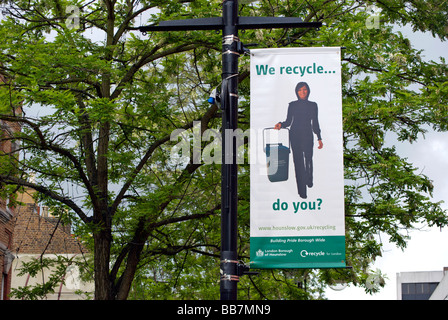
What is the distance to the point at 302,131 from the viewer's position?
8.20m

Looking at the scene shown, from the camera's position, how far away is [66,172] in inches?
665

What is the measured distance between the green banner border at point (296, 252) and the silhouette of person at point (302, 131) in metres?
0.57

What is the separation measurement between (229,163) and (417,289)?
272 feet

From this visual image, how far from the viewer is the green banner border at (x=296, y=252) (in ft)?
25.6

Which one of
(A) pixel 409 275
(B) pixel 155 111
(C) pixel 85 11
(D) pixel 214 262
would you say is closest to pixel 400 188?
(B) pixel 155 111

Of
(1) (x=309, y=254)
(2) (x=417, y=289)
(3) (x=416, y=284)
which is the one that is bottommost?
(1) (x=309, y=254)

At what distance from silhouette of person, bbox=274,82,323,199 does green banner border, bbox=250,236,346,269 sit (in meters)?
0.57

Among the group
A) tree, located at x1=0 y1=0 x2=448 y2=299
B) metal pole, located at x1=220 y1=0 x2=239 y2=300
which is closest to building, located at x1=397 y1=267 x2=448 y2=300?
tree, located at x1=0 y1=0 x2=448 y2=299

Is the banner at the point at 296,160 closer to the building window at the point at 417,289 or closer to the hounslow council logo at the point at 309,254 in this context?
the hounslow council logo at the point at 309,254

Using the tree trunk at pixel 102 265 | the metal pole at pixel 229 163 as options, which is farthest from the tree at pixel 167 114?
the metal pole at pixel 229 163

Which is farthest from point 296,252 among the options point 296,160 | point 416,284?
point 416,284

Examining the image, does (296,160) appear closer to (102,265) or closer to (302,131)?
(302,131)

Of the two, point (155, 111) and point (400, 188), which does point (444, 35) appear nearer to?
point (400, 188)
